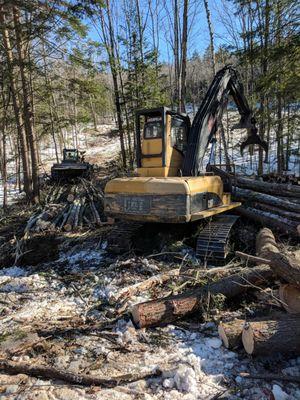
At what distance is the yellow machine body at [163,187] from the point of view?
6.71 meters

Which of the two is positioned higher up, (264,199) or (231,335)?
(264,199)

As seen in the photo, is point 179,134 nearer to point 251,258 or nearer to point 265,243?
point 265,243

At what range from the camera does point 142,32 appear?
21.4m

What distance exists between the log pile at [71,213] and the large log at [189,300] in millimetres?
5252

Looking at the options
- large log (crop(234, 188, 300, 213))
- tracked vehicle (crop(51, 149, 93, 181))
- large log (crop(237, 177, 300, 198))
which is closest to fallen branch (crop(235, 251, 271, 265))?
large log (crop(234, 188, 300, 213))

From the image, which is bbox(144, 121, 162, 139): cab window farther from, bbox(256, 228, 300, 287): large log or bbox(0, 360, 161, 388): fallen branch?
bbox(0, 360, 161, 388): fallen branch

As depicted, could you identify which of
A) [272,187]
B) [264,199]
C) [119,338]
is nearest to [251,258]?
[119,338]

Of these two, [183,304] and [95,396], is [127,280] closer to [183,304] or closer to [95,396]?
[183,304]

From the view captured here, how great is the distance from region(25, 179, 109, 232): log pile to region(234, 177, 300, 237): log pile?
401 centimetres

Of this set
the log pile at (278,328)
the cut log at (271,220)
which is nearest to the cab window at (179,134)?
the cut log at (271,220)

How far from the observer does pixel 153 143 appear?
25.0ft

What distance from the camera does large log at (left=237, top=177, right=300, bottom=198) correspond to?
29.7ft

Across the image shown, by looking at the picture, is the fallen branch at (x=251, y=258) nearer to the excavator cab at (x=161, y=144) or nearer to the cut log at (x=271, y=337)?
the cut log at (x=271, y=337)

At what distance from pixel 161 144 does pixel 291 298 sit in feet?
14.1
